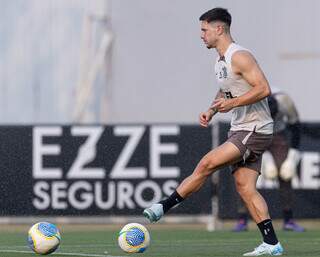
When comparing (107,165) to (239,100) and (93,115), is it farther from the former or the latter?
(239,100)

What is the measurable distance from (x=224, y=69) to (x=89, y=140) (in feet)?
23.2

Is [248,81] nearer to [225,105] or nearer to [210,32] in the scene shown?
[225,105]

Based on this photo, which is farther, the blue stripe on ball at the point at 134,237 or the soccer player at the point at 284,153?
the soccer player at the point at 284,153

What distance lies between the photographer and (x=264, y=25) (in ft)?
80.0

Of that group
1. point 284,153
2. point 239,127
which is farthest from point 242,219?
point 239,127

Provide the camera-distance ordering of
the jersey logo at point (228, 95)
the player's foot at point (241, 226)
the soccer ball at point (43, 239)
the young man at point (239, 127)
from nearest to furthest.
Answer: the soccer ball at point (43, 239)
the young man at point (239, 127)
the jersey logo at point (228, 95)
the player's foot at point (241, 226)

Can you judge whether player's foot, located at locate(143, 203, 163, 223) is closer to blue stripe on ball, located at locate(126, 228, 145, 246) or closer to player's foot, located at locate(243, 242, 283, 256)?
blue stripe on ball, located at locate(126, 228, 145, 246)

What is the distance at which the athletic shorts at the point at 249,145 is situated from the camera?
12.3 metres

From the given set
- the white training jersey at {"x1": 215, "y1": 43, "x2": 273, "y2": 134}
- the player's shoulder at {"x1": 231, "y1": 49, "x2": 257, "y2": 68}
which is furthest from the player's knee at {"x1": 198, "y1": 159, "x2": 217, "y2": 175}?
the player's shoulder at {"x1": 231, "y1": 49, "x2": 257, "y2": 68}

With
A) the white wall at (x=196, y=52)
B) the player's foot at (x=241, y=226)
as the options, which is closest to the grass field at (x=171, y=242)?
the player's foot at (x=241, y=226)

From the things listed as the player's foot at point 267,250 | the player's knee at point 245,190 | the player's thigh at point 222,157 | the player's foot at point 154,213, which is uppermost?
the player's thigh at point 222,157

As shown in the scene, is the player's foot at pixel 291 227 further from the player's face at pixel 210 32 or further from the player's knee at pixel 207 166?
the player's face at pixel 210 32

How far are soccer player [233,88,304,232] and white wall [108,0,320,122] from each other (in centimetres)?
601

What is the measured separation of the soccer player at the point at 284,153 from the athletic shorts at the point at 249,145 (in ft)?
16.1
